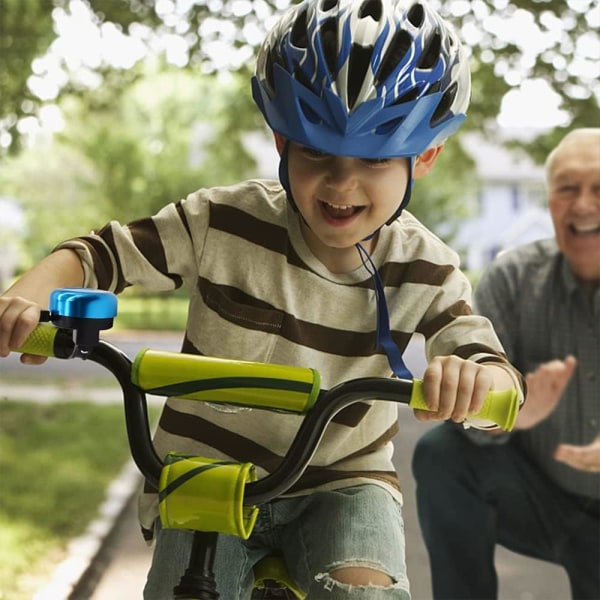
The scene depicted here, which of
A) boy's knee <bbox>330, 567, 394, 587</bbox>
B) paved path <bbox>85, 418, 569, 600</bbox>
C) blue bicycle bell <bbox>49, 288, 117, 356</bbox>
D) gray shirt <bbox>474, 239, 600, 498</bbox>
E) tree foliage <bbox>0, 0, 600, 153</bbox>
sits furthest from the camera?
tree foliage <bbox>0, 0, 600, 153</bbox>

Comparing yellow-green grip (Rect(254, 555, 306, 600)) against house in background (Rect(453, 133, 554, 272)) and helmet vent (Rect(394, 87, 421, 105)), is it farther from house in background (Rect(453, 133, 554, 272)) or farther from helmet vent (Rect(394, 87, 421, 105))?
house in background (Rect(453, 133, 554, 272))

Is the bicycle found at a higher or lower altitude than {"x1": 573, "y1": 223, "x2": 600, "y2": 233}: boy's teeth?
lower

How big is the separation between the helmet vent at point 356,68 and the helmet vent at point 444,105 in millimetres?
85

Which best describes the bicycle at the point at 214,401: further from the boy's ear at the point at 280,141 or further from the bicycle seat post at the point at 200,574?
the boy's ear at the point at 280,141

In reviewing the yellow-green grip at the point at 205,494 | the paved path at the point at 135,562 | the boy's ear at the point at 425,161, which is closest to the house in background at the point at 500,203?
the paved path at the point at 135,562

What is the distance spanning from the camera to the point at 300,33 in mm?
814

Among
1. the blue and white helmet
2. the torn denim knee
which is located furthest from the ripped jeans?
the blue and white helmet

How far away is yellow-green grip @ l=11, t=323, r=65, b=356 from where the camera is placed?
0.72 metres

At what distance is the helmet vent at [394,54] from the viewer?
0.78 m

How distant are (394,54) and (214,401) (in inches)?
13.4

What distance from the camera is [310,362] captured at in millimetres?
870

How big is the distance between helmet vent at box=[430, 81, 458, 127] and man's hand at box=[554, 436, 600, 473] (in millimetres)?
524

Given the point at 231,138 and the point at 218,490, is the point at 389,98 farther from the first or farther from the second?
the point at 231,138

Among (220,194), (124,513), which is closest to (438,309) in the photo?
(220,194)
